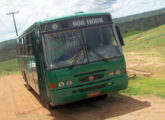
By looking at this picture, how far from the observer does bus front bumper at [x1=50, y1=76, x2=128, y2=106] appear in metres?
8.46

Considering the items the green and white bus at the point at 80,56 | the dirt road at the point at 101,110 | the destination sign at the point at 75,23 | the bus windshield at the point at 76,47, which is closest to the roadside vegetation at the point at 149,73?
the dirt road at the point at 101,110

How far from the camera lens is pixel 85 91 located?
866 cm

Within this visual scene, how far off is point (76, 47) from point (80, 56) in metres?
0.31

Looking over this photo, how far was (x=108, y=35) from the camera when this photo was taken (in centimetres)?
913

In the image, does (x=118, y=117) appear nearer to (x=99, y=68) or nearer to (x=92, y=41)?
(x=99, y=68)

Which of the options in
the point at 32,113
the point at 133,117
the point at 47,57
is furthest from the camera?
the point at 32,113

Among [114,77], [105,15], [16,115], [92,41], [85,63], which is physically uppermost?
[105,15]

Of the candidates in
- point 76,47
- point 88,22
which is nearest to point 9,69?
point 88,22

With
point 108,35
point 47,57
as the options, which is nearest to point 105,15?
point 108,35

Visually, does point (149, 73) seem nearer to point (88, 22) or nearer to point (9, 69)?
point (88, 22)

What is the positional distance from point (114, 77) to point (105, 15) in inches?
Result: 81.7

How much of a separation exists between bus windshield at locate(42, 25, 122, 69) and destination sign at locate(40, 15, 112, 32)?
0.17 m

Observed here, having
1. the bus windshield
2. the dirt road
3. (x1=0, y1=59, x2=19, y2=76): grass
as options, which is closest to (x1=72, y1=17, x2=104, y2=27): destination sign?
the bus windshield

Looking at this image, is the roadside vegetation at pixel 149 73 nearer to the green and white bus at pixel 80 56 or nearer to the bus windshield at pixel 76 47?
the green and white bus at pixel 80 56
